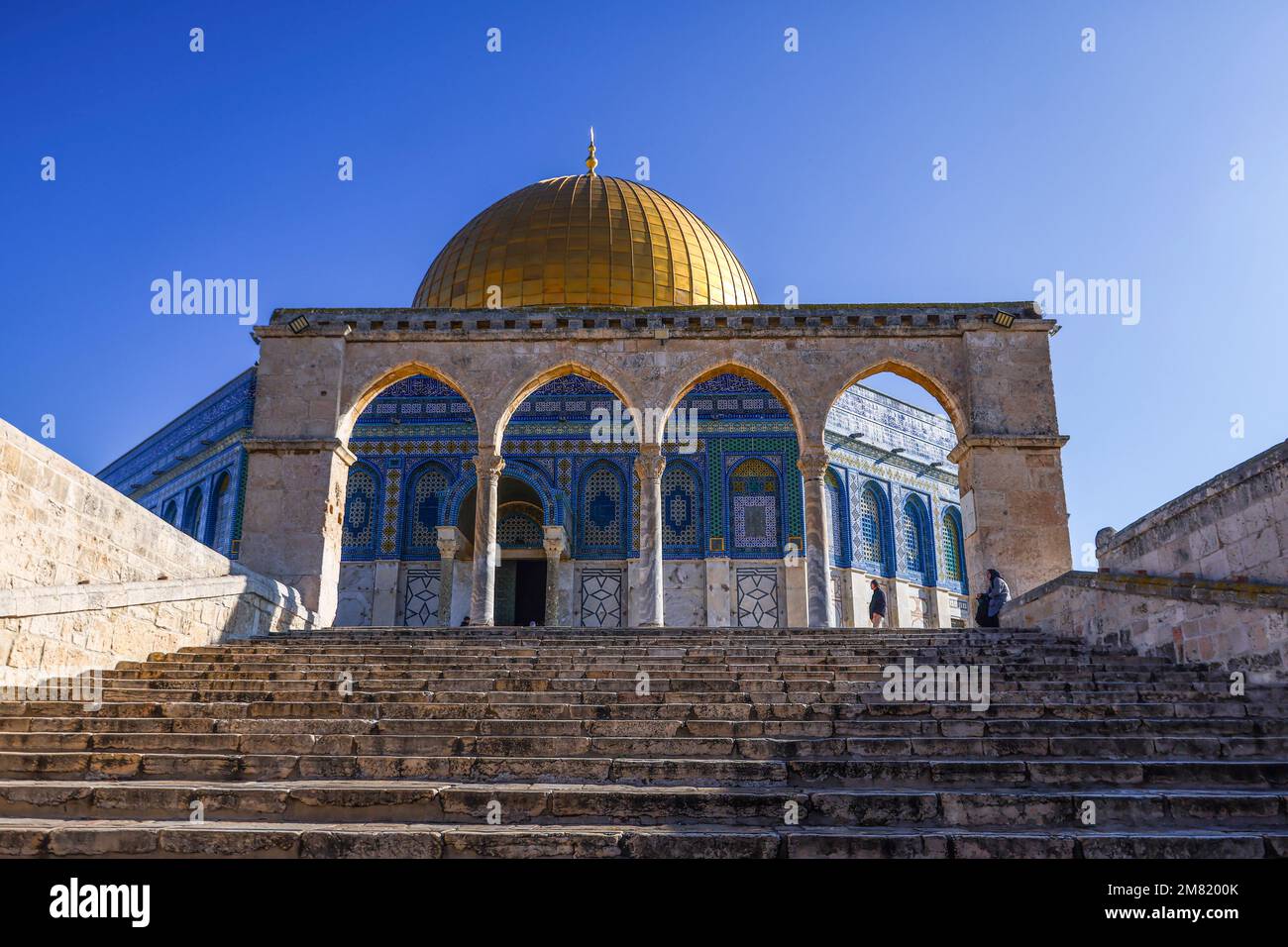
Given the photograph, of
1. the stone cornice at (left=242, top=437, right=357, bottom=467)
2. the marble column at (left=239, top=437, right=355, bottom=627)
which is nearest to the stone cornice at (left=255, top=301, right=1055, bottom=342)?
the stone cornice at (left=242, top=437, right=357, bottom=467)

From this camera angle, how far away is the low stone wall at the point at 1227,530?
626 centimetres

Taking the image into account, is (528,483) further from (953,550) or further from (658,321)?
(953,550)

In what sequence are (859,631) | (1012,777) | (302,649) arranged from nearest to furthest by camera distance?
(1012,777)
(302,649)
(859,631)

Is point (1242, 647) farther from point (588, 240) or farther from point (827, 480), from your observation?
point (588, 240)

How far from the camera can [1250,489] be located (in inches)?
258

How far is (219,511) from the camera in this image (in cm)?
1942

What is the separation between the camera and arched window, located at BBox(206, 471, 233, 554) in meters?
18.9

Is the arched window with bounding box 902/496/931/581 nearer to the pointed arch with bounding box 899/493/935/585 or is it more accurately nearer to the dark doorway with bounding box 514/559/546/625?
the pointed arch with bounding box 899/493/935/585

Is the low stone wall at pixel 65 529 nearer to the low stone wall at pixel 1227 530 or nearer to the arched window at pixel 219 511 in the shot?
the low stone wall at pixel 1227 530

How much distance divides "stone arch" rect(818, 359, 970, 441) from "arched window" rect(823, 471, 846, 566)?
20.0 feet

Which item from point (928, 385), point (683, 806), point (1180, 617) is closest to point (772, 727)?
point (683, 806)
